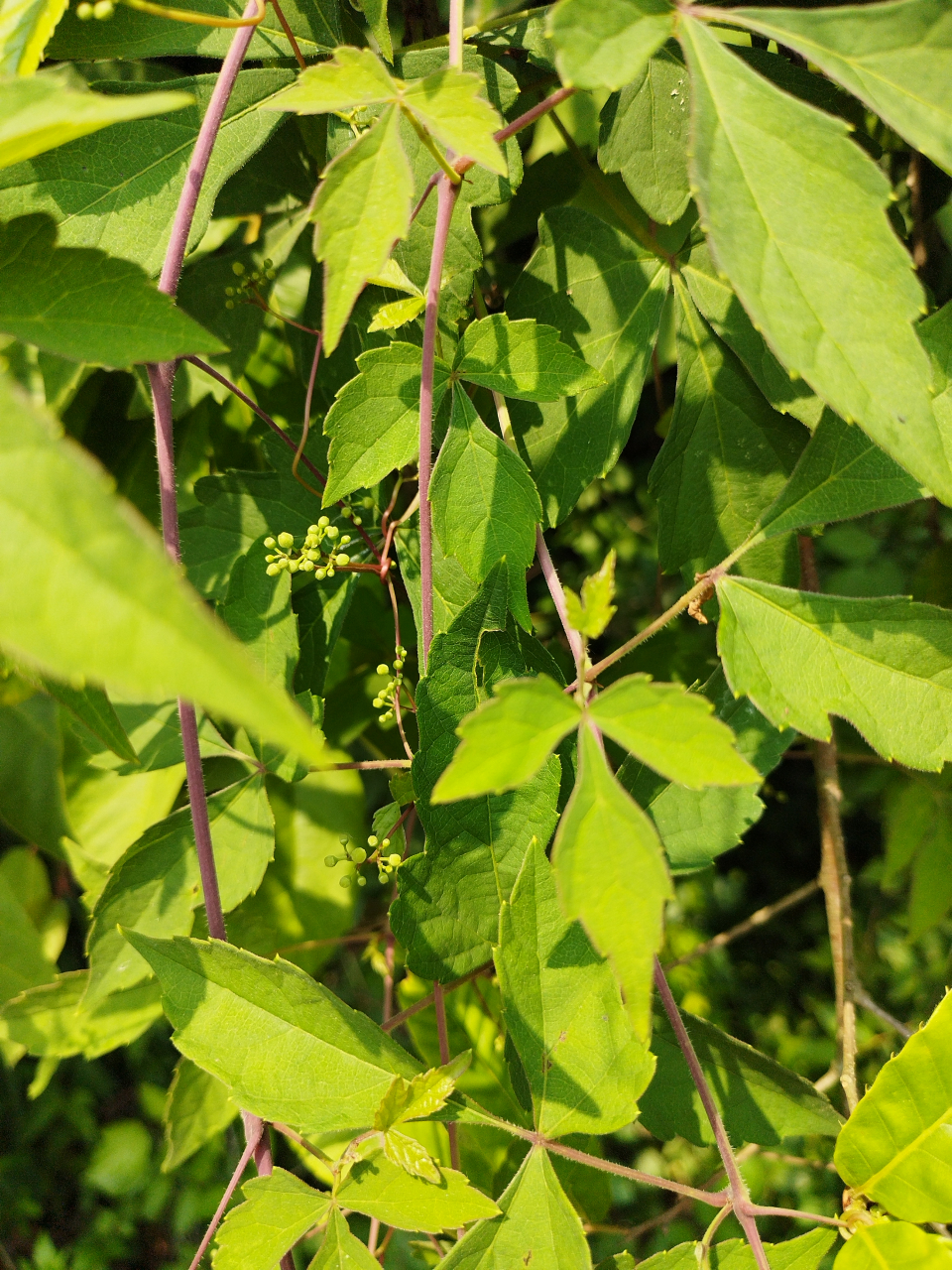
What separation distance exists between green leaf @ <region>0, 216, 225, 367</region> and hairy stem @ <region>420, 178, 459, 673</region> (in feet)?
0.56

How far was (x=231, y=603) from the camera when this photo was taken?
96 centimetres

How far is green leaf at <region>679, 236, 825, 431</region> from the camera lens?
2.80 feet

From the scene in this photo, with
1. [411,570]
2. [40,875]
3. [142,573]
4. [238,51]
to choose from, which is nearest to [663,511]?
[411,570]

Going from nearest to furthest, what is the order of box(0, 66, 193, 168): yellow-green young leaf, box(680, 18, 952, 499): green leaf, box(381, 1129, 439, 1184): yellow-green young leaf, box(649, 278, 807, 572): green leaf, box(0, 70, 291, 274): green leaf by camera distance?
1. box(0, 66, 193, 168): yellow-green young leaf
2. box(680, 18, 952, 499): green leaf
3. box(381, 1129, 439, 1184): yellow-green young leaf
4. box(0, 70, 291, 274): green leaf
5. box(649, 278, 807, 572): green leaf

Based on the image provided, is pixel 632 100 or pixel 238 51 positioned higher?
pixel 238 51

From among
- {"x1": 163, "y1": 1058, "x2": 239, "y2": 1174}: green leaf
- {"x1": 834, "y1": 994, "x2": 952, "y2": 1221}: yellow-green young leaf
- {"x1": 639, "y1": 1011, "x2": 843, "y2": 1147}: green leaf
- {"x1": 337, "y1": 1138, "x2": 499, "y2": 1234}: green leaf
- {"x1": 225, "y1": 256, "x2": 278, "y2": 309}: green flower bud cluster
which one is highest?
{"x1": 225, "y1": 256, "x2": 278, "y2": 309}: green flower bud cluster

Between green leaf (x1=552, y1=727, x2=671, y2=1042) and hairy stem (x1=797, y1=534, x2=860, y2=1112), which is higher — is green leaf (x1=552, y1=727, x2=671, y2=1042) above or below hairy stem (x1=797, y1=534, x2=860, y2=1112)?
above

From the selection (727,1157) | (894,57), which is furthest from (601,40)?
(727,1157)

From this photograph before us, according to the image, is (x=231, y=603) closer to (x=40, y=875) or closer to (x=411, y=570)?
(x=411, y=570)

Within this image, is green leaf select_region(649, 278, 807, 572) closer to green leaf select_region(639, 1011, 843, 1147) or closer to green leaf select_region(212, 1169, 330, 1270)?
green leaf select_region(639, 1011, 843, 1147)

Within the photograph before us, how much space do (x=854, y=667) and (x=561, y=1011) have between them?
37 centimetres

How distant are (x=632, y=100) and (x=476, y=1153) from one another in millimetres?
1220

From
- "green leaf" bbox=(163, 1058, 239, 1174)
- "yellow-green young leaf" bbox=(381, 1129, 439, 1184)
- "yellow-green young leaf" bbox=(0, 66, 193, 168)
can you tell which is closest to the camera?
"yellow-green young leaf" bbox=(0, 66, 193, 168)

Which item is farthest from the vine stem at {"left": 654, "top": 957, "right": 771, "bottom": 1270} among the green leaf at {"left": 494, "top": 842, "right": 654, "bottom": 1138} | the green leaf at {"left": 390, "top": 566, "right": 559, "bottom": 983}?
the green leaf at {"left": 390, "top": 566, "right": 559, "bottom": 983}
